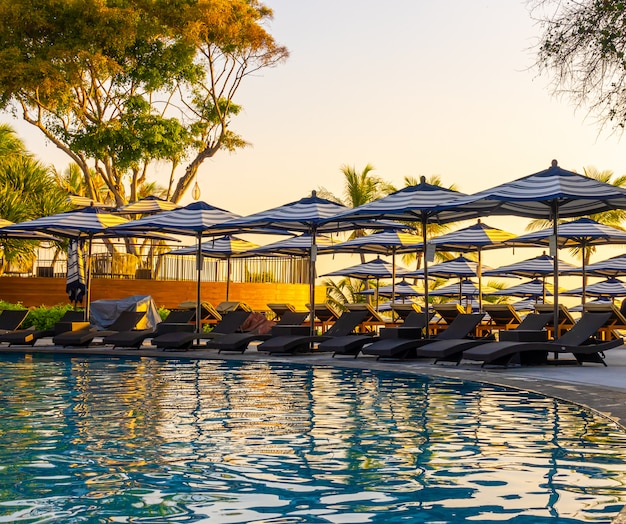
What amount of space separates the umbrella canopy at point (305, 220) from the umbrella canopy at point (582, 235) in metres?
3.71

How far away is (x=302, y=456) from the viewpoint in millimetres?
6512

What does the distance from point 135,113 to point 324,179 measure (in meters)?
14.3

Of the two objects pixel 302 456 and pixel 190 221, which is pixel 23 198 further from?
pixel 302 456

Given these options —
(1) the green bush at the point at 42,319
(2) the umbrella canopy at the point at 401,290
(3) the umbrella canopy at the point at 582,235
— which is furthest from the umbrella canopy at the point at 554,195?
(2) the umbrella canopy at the point at 401,290

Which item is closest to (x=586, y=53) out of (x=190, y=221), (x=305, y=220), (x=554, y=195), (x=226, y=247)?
(x=554, y=195)

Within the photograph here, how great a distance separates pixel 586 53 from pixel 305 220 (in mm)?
6868

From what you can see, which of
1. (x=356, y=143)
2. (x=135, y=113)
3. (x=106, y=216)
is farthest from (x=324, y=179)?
(x=106, y=216)

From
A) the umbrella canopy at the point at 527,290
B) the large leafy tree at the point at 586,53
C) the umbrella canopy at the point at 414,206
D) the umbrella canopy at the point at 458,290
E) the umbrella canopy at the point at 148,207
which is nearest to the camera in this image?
the large leafy tree at the point at 586,53

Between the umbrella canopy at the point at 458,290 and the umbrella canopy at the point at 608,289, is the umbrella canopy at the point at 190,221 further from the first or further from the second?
the umbrella canopy at the point at 458,290

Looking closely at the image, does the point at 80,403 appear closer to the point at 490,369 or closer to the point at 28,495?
the point at 28,495

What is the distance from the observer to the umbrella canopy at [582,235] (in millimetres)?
19547

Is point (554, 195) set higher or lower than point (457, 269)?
higher

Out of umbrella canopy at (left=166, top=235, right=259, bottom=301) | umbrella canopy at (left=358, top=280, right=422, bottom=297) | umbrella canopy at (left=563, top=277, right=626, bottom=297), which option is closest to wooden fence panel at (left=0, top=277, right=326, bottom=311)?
umbrella canopy at (left=166, top=235, right=259, bottom=301)

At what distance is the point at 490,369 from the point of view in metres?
13.3
